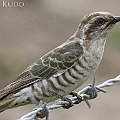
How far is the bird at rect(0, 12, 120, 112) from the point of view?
27.1ft

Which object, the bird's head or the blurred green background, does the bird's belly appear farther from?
the blurred green background

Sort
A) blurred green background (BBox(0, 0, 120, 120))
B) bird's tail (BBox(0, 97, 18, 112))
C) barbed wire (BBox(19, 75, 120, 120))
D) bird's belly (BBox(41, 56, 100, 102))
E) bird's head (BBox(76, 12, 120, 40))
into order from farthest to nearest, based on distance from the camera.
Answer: blurred green background (BBox(0, 0, 120, 120)) → bird's head (BBox(76, 12, 120, 40)) → bird's tail (BBox(0, 97, 18, 112)) → bird's belly (BBox(41, 56, 100, 102)) → barbed wire (BBox(19, 75, 120, 120))

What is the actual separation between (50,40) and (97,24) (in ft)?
37.8

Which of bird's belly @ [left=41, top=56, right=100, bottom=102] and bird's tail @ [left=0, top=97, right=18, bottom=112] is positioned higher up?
bird's belly @ [left=41, top=56, right=100, bottom=102]

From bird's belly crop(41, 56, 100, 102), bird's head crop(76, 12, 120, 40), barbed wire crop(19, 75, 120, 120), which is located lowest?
barbed wire crop(19, 75, 120, 120)

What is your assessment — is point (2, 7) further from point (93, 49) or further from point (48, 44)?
point (93, 49)

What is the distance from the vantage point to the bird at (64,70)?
325 inches

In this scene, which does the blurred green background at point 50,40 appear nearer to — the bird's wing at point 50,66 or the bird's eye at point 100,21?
the bird's wing at point 50,66

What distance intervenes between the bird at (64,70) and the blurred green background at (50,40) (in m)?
5.20

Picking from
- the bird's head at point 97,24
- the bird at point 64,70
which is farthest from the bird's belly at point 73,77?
the bird's head at point 97,24

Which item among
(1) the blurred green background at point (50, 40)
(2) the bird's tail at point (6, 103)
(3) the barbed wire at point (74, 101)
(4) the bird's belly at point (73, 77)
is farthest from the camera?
(1) the blurred green background at point (50, 40)

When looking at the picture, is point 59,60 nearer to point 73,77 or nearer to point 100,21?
point 73,77

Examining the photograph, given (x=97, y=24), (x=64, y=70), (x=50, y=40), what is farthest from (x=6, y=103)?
(x=50, y=40)

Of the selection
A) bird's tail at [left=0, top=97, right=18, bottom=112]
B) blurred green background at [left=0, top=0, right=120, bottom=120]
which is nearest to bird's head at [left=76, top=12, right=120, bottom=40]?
bird's tail at [left=0, top=97, right=18, bottom=112]
